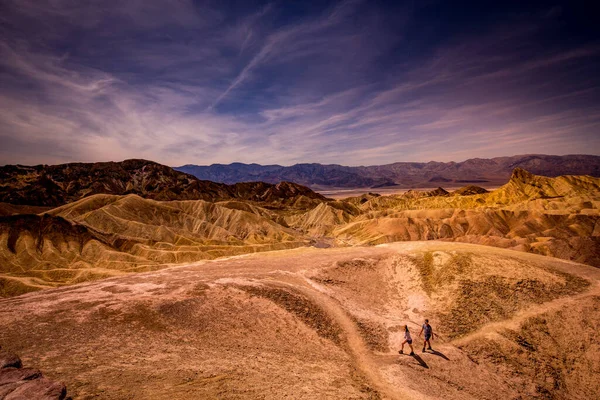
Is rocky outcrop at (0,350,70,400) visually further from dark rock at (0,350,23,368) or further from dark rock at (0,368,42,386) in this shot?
dark rock at (0,350,23,368)

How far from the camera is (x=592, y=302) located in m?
25.1

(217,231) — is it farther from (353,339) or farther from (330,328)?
(353,339)

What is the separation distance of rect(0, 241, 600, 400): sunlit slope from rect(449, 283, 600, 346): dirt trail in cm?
14

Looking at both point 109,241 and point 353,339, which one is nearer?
point 353,339

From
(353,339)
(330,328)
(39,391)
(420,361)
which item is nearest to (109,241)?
(330,328)

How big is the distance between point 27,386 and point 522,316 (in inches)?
1322

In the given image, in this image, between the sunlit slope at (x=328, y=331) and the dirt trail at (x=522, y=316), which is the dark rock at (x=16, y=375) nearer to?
the sunlit slope at (x=328, y=331)

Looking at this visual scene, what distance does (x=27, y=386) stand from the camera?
1135cm

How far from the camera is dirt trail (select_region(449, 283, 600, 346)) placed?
24.2 meters

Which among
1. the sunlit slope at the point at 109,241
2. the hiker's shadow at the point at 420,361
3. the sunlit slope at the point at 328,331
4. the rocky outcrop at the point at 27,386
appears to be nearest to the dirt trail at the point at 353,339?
the sunlit slope at the point at 328,331

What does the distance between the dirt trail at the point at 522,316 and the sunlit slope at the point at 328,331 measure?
137 millimetres

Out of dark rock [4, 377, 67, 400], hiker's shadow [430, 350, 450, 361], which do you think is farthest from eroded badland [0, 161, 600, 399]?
dark rock [4, 377, 67, 400]

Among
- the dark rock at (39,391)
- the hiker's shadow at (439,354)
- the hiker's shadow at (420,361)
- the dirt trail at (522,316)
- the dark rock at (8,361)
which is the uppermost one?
the dark rock at (39,391)

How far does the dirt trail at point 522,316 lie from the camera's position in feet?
79.4
